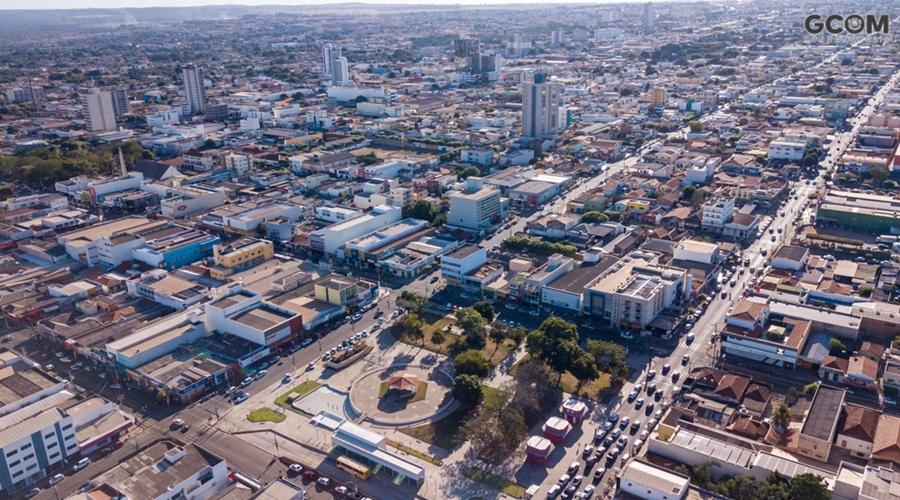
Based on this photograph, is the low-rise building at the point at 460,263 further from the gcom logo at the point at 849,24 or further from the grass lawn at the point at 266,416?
the gcom logo at the point at 849,24

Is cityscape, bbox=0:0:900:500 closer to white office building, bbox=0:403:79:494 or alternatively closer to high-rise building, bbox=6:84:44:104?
white office building, bbox=0:403:79:494

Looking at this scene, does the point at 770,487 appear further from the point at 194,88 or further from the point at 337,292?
the point at 194,88

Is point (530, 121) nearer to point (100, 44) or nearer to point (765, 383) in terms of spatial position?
point (765, 383)

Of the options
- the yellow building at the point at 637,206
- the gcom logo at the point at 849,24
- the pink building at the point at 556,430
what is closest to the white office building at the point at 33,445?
the pink building at the point at 556,430

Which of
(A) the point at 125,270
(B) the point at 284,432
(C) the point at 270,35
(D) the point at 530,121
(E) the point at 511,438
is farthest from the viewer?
(C) the point at 270,35

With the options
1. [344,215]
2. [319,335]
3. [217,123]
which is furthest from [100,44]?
[319,335]

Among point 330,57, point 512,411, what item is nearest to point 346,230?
point 512,411

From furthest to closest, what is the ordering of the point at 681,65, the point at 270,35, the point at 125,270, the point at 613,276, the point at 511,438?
the point at 270,35
the point at 681,65
the point at 125,270
the point at 613,276
the point at 511,438
